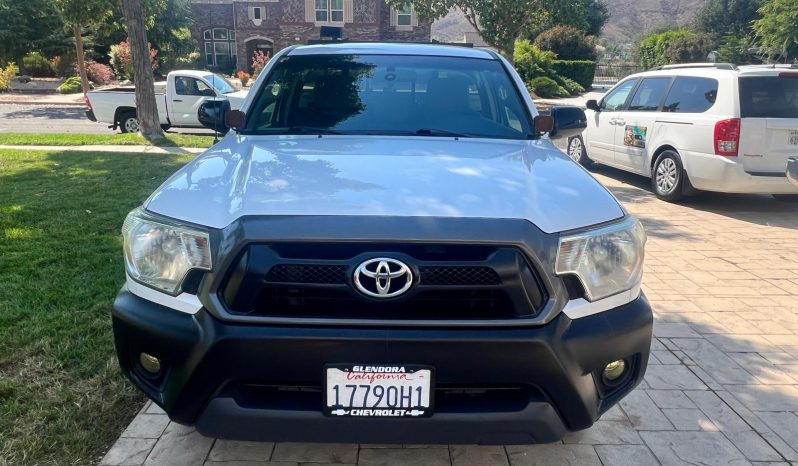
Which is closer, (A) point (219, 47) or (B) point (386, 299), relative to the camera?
(B) point (386, 299)

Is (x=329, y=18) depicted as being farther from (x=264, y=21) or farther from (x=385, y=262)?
(x=385, y=262)

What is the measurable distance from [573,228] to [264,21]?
46640mm

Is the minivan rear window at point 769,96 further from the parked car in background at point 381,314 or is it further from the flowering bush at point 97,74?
the flowering bush at point 97,74

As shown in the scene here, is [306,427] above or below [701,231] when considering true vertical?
above

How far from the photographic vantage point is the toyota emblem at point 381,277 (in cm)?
211

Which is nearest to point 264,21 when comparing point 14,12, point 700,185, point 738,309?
point 14,12

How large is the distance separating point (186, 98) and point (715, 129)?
39.1 ft

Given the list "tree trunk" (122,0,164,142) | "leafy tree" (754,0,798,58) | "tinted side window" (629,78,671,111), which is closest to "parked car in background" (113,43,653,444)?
"tinted side window" (629,78,671,111)

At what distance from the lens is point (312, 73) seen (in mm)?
3838

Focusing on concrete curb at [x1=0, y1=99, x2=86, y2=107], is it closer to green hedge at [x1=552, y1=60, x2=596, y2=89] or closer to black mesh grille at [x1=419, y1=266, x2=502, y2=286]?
green hedge at [x1=552, y1=60, x2=596, y2=89]

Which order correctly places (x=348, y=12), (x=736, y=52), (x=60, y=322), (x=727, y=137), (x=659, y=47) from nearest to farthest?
(x=60, y=322), (x=727, y=137), (x=736, y=52), (x=659, y=47), (x=348, y=12)

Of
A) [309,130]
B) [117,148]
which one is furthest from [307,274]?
[117,148]

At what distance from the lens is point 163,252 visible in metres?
2.29

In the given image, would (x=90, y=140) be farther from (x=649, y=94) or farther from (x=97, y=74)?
(x=97, y=74)
